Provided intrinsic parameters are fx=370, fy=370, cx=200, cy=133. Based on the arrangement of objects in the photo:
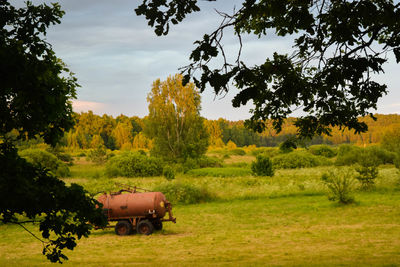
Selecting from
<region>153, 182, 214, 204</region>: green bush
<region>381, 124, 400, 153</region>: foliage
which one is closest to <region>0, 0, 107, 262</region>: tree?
<region>153, 182, 214, 204</region>: green bush

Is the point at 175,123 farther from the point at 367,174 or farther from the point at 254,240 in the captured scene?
the point at 254,240

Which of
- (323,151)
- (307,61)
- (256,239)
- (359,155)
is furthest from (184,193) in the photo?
(323,151)

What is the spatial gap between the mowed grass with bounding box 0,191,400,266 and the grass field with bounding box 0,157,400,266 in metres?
0.02

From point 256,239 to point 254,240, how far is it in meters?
0.17

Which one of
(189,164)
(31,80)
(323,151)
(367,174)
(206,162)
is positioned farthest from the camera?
(323,151)

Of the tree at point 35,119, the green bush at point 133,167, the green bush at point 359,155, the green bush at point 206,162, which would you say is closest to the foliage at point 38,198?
the tree at point 35,119

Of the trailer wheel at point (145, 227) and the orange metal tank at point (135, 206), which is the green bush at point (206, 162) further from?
the orange metal tank at point (135, 206)

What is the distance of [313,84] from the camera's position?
664 centimetres

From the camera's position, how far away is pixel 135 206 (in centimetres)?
1373

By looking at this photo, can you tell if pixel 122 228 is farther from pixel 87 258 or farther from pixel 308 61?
pixel 308 61

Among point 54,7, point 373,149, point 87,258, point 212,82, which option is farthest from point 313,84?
point 373,149

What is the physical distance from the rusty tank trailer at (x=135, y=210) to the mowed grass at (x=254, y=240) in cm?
47

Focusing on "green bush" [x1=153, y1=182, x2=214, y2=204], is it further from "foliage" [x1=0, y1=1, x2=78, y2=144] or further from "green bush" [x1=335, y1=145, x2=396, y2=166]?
"green bush" [x1=335, y1=145, x2=396, y2=166]

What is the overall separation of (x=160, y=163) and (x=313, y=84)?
115 ft
